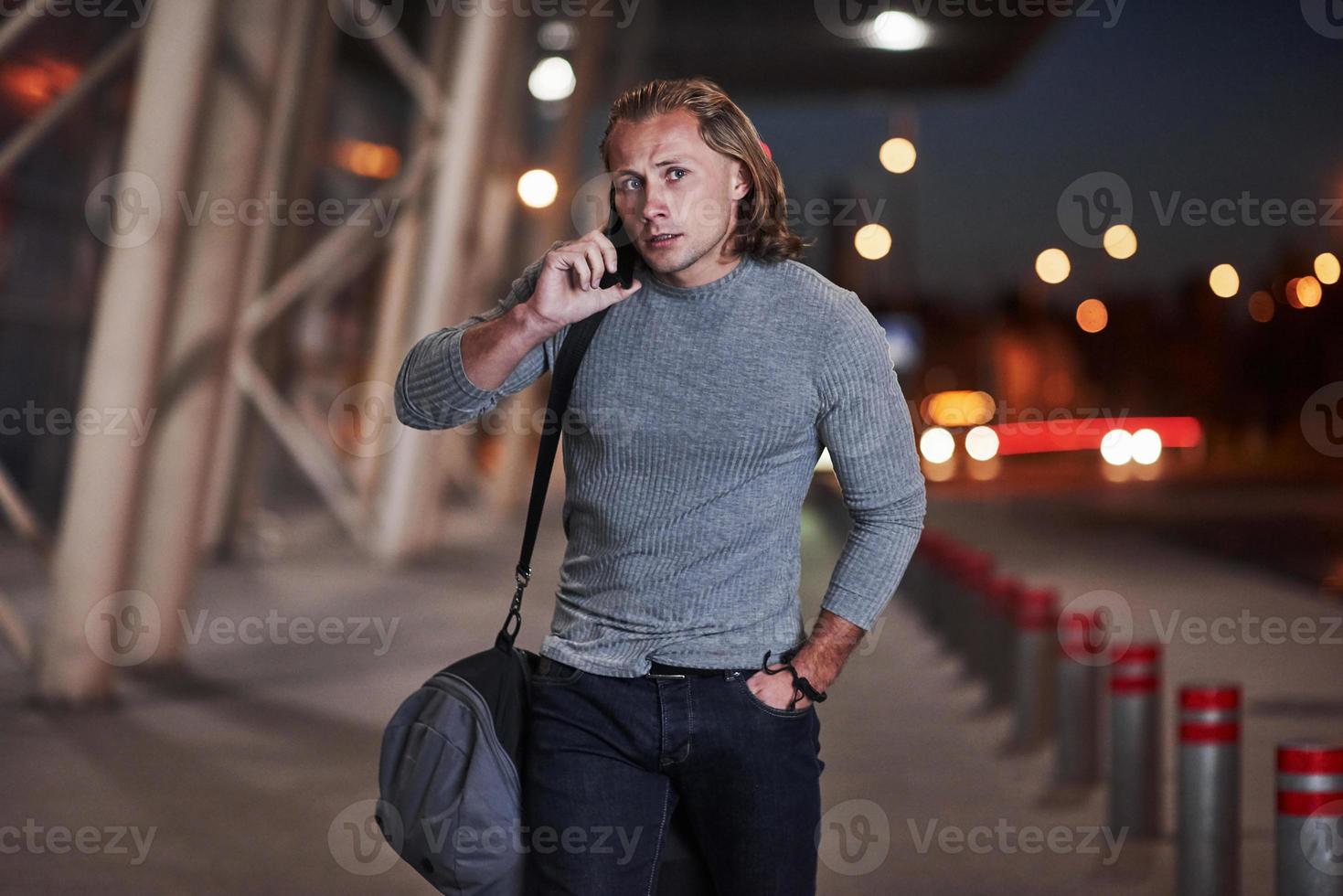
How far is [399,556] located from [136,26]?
9.28 metres

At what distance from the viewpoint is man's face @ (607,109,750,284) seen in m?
2.90

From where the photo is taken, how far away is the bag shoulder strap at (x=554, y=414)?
303 cm

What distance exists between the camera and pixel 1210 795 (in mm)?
5406

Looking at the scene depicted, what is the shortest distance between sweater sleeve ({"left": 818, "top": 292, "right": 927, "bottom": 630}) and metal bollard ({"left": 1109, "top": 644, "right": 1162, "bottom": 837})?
384cm

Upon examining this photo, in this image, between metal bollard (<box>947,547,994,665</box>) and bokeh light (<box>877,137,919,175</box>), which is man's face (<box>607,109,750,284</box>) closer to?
metal bollard (<box>947,547,994,665</box>)

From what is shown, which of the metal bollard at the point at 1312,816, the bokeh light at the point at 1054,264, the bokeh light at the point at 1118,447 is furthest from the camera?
the bokeh light at the point at 1118,447

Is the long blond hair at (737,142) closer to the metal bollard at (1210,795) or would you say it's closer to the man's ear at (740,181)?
the man's ear at (740,181)

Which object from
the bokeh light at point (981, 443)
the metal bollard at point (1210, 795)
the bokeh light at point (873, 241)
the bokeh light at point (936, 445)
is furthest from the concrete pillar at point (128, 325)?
the bokeh light at point (981, 443)

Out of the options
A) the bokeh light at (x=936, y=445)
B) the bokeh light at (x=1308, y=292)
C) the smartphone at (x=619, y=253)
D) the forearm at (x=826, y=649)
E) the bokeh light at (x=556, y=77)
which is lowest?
the forearm at (x=826, y=649)

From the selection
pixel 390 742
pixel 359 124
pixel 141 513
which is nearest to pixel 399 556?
pixel 141 513

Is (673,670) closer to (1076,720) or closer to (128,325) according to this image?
(1076,720)

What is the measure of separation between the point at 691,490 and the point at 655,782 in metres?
0.54

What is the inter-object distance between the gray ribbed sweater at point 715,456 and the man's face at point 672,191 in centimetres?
11

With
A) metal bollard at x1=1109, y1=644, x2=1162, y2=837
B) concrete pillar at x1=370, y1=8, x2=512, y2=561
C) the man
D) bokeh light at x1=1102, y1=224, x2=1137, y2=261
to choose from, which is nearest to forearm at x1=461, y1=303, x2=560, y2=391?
the man
